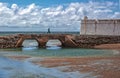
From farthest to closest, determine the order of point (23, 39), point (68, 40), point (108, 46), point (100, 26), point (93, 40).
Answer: point (100, 26) < point (93, 40) < point (68, 40) < point (23, 39) < point (108, 46)

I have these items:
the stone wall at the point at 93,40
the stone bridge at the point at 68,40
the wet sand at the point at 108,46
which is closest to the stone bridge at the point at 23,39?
the stone bridge at the point at 68,40

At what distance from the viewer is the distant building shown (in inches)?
2334

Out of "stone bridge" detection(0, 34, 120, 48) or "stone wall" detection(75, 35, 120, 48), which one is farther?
"stone wall" detection(75, 35, 120, 48)

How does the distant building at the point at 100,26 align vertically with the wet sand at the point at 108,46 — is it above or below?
above

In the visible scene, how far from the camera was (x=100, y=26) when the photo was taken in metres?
61.2

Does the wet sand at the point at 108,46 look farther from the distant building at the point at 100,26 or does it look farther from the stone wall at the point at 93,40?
the distant building at the point at 100,26

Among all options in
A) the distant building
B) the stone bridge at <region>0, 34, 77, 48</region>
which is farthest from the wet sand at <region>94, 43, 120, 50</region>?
the distant building

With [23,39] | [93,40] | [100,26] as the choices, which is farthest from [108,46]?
[23,39]

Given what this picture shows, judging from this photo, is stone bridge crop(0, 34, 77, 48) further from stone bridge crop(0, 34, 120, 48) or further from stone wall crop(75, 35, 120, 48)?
stone wall crop(75, 35, 120, 48)

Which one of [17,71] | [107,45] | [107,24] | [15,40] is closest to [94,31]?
[107,24]

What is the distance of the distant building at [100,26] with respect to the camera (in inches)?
2334

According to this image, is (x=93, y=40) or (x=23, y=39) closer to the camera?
(x=23, y=39)

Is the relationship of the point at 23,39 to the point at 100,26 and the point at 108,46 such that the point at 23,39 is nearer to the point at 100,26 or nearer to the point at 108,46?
the point at 108,46

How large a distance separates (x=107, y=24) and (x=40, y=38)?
579 inches
